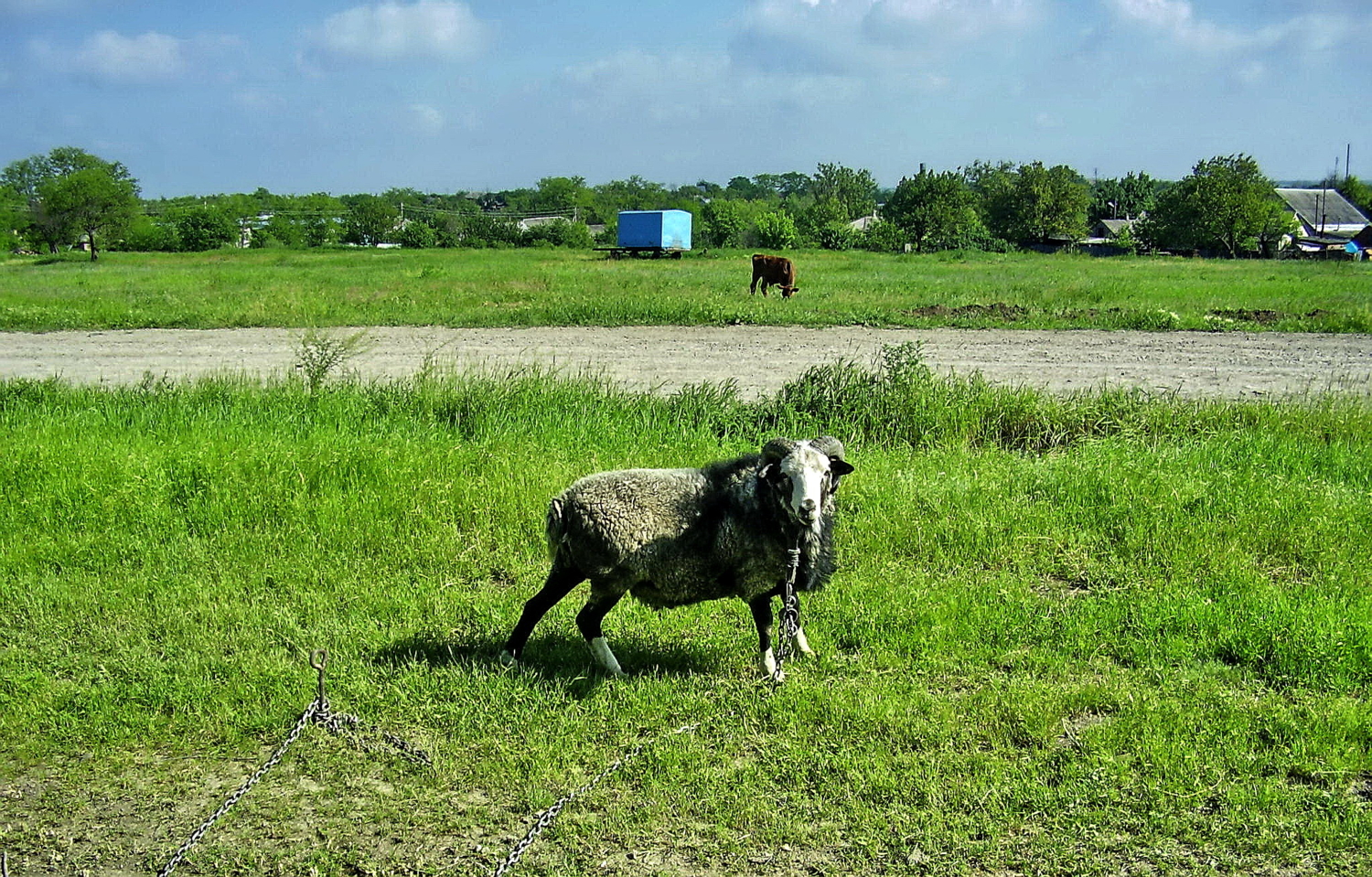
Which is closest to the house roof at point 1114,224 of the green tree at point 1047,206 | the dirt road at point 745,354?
the green tree at point 1047,206

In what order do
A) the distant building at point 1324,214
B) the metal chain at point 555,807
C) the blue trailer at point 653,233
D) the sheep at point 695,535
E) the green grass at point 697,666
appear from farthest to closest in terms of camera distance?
the distant building at point 1324,214, the blue trailer at point 653,233, the sheep at point 695,535, the green grass at point 697,666, the metal chain at point 555,807

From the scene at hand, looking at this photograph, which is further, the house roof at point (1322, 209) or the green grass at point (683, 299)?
the house roof at point (1322, 209)

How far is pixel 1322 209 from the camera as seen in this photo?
120 metres

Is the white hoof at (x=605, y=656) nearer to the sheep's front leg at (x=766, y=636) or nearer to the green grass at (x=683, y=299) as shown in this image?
the sheep's front leg at (x=766, y=636)

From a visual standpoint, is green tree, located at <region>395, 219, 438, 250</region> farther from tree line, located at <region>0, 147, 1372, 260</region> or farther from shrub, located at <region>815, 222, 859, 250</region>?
shrub, located at <region>815, 222, 859, 250</region>

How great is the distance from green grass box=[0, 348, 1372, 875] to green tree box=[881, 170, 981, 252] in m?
77.3

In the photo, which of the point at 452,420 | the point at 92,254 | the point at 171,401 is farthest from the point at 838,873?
the point at 92,254

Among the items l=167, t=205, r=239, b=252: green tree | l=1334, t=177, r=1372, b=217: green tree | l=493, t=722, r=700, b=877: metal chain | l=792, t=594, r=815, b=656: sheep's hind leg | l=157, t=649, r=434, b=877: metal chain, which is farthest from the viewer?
l=1334, t=177, r=1372, b=217: green tree

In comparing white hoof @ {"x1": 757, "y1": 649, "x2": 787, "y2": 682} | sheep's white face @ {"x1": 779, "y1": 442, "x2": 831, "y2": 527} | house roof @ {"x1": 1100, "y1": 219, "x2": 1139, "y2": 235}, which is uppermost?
house roof @ {"x1": 1100, "y1": 219, "x2": 1139, "y2": 235}

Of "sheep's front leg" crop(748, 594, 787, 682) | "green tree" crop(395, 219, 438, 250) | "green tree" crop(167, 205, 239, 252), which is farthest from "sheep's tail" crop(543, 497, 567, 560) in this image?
"green tree" crop(395, 219, 438, 250)

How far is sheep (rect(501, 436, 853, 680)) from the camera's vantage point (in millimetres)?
5375

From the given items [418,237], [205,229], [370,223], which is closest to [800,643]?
[205,229]

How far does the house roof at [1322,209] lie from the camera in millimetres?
118769

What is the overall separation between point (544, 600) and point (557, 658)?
50 cm
